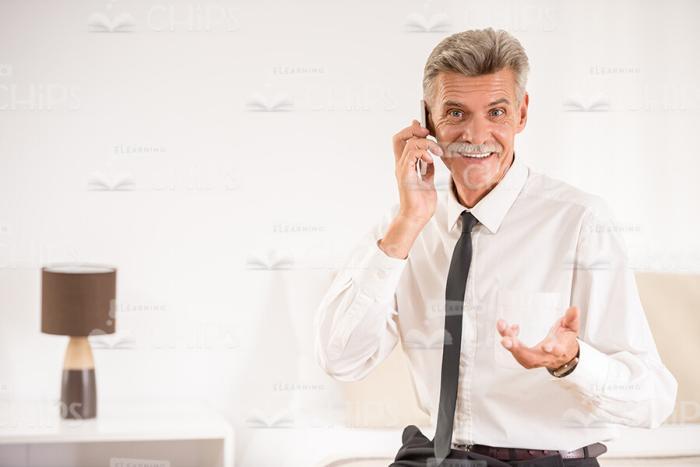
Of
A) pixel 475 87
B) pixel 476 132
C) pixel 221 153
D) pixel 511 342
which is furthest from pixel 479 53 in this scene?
pixel 221 153

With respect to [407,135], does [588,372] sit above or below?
below

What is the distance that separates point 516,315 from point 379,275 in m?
0.34

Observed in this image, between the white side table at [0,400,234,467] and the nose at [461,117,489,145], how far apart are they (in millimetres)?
1424

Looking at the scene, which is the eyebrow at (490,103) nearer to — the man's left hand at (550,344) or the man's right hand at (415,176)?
the man's right hand at (415,176)

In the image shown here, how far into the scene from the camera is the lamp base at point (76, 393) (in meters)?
2.90

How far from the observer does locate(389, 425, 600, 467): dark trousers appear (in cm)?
183

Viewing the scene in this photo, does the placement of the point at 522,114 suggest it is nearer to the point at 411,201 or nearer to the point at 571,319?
the point at 411,201

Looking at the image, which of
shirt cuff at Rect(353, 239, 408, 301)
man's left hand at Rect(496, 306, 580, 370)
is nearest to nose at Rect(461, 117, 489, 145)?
shirt cuff at Rect(353, 239, 408, 301)

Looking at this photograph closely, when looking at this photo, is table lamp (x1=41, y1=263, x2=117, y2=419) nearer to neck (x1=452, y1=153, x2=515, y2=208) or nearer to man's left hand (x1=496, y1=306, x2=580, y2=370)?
neck (x1=452, y1=153, x2=515, y2=208)

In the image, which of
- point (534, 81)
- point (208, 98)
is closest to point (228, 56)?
point (208, 98)

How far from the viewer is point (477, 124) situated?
203cm

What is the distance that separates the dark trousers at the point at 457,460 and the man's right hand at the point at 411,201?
1.48 ft

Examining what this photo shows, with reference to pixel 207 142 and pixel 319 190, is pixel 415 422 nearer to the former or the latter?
pixel 319 190

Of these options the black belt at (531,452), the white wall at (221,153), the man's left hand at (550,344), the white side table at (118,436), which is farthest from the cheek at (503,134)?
the white side table at (118,436)
